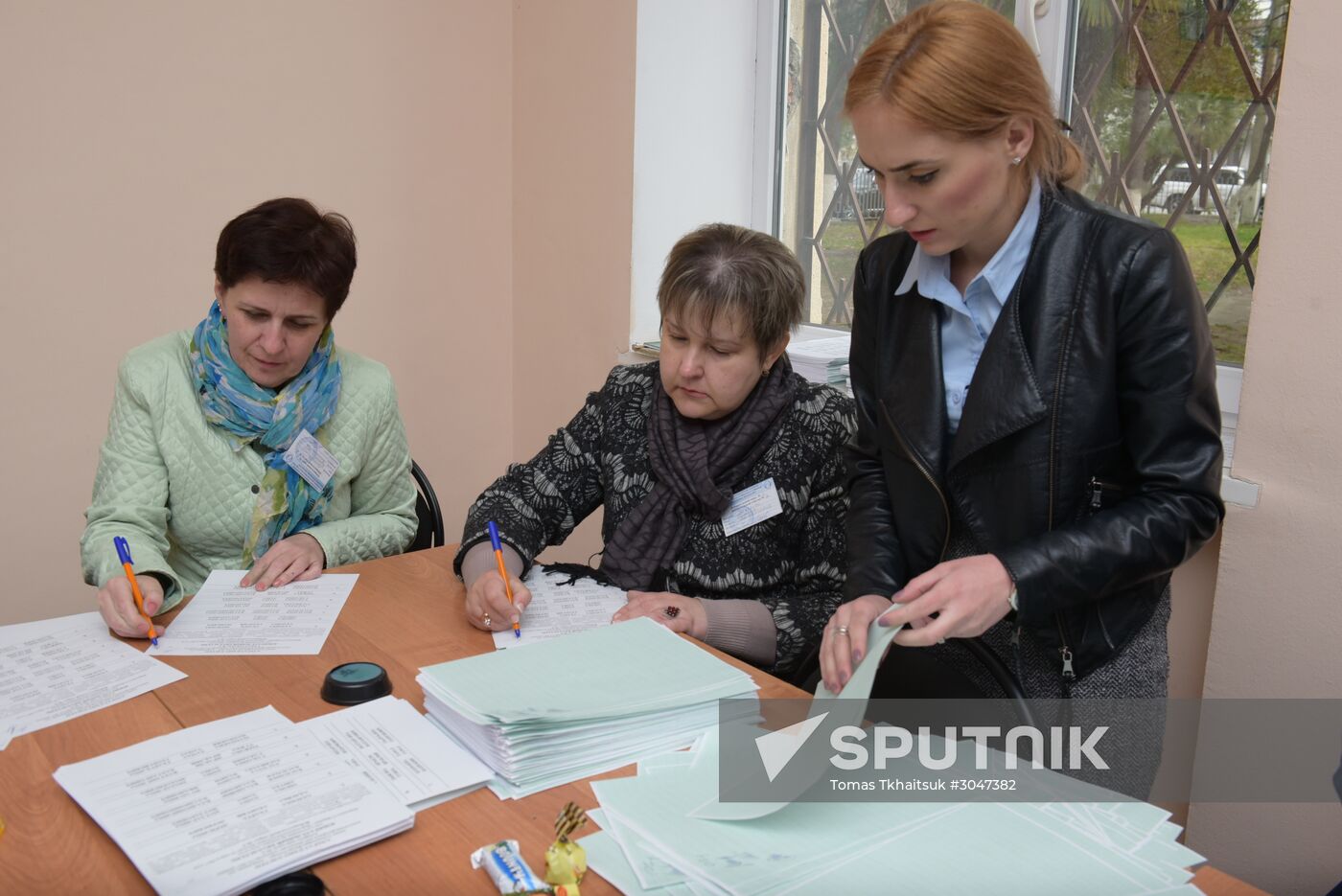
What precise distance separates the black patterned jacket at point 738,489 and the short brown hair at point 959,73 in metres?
0.71

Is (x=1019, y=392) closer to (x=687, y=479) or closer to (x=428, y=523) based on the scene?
(x=687, y=479)

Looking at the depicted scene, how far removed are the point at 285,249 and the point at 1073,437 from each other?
141cm

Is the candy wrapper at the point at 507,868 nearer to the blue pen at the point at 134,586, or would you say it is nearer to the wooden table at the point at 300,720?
the wooden table at the point at 300,720

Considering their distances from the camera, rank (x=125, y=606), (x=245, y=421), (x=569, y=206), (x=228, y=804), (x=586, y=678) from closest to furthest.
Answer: (x=228, y=804)
(x=586, y=678)
(x=125, y=606)
(x=245, y=421)
(x=569, y=206)

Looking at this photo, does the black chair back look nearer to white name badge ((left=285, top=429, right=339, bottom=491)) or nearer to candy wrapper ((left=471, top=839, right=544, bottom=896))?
white name badge ((left=285, top=429, right=339, bottom=491))

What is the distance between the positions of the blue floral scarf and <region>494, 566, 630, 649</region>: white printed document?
21.6 inches

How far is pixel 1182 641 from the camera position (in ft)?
6.24

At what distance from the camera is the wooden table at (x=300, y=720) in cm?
98

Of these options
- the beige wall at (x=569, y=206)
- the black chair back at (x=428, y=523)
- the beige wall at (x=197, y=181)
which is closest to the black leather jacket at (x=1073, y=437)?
the black chair back at (x=428, y=523)

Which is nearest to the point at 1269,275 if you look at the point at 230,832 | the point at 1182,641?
the point at 1182,641

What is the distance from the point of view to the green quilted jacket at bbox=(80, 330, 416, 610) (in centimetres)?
195

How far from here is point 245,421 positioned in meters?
2.02

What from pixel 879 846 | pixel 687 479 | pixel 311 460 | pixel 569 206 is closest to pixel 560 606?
pixel 687 479

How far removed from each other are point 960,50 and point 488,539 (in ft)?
3.52
